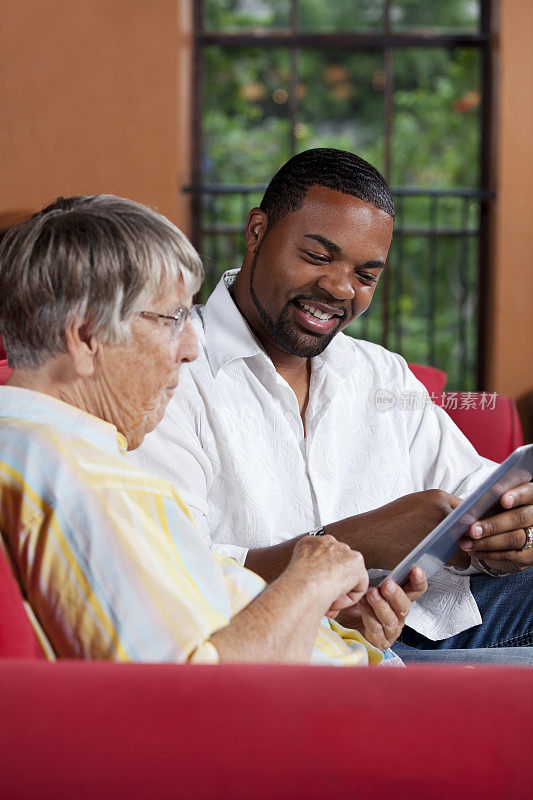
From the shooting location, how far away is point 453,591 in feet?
5.10

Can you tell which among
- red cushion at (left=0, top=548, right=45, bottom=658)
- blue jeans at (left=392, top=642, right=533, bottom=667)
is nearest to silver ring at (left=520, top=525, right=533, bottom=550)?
blue jeans at (left=392, top=642, right=533, bottom=667)

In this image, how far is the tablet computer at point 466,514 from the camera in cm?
110

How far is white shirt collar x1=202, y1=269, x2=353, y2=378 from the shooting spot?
63.7 inches

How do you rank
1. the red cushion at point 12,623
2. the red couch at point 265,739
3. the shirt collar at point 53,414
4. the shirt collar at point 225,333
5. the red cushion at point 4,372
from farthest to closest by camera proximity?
the shirt collar at point 225,333 → the red cushion at point 4,372 → the shirt collar at point 53,414 → the red cushion at point 12,623 → the red couch at point 265,739

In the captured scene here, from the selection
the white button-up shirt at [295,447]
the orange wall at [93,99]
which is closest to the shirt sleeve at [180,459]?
the white button-up shirt at [295,447]

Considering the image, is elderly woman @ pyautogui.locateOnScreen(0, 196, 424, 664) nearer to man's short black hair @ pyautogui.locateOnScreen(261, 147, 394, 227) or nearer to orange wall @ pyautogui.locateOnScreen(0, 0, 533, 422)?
man's short black hair @ pyautogui.locateOnScreen(261, 147, 394, 227)

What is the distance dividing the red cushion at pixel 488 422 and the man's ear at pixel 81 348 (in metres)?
1.65

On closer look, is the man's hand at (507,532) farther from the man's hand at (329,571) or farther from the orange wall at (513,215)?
the orange wall at (513,215)

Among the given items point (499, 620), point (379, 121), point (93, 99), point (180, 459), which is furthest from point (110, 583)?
point (379, 121)

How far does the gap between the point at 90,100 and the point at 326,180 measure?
7.95 feet

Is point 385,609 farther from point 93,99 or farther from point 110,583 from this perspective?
point 93,99

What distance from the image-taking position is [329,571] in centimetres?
95

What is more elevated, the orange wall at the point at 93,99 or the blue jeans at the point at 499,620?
the orange wall at the point at 93,99

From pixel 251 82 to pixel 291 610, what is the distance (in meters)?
3.82
